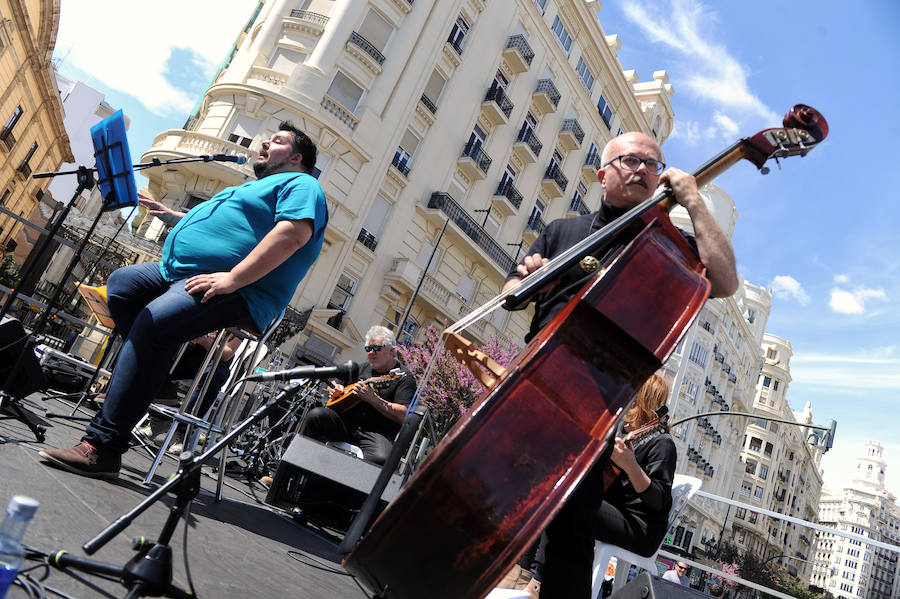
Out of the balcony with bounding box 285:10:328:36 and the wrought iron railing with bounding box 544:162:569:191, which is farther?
the wrought iron railing with bounding box 544:162:569:191

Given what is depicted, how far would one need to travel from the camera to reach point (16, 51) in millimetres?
24734

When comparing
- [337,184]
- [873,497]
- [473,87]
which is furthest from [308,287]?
[873,497]

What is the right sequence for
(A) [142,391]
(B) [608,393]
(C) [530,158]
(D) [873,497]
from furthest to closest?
1. (D) [873,497]
2. (C) [530,158]
3. (A) [142,391]
4. (B) [608,393]

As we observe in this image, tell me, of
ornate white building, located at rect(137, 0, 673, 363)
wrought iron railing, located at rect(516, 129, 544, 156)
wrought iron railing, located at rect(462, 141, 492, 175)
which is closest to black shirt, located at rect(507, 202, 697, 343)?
ornate white building, located at rect(137, 0, 673, 363)

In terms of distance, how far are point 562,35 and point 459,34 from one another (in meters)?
7.16

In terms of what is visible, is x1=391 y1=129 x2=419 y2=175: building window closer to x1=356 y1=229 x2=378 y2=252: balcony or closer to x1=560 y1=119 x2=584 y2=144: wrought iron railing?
x1=356 y1=229 x2=378 y2=252: balcony

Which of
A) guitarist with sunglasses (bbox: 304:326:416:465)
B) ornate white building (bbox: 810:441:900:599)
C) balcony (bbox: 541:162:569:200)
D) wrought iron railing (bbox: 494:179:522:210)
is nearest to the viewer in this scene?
guitarist with sunglasses (bbox: 304:326:416:465)

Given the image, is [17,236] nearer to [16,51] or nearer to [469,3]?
[16,51]

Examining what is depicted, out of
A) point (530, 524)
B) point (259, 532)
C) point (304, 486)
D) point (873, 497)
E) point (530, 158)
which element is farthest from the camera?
point (873, 497)

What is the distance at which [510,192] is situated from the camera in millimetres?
28531

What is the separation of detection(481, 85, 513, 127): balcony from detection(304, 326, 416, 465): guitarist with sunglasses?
22.9m

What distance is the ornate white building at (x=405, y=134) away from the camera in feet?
71.9

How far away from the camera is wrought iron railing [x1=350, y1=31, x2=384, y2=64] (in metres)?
22.6

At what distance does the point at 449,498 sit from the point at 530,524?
8.1 inches
